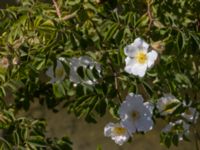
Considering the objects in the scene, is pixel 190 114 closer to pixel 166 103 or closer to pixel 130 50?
pixel 166 103

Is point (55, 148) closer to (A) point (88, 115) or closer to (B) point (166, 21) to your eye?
(A) point (88, 115)

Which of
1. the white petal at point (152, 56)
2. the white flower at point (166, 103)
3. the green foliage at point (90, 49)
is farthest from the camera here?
the white flower at point (166, 103)

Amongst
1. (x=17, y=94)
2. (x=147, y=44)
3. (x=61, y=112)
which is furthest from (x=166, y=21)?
(x=61, y=112)

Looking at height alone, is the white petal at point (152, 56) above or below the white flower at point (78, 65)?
above

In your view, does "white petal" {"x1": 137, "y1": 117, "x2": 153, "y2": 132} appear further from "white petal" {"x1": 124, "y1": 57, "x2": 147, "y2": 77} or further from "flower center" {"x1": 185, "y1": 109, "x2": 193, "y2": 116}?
"flower center" {"x1": 185, "y1": 109, "x2": 193, "y2": 116}

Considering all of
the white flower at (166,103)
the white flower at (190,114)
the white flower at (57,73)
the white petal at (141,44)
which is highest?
the white petal at (141,44)

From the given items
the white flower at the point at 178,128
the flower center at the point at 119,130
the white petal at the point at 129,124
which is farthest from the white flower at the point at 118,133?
the white flower at the point at 178,128

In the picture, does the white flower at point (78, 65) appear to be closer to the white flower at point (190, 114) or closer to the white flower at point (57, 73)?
the white flower at point (57, 73)

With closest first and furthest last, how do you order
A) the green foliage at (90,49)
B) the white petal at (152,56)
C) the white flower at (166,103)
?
1. the white petal at (152,56)
2. the green foliage at (90,49)
3. the white flower at (166,103)
